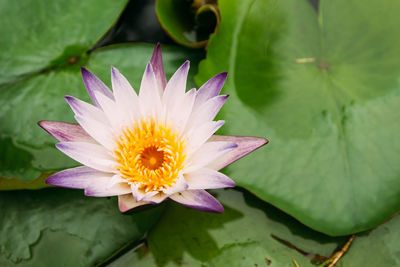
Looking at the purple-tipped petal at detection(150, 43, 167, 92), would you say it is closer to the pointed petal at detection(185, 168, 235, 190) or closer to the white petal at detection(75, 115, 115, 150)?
the white petal at detection(75, 115, 115, 150)

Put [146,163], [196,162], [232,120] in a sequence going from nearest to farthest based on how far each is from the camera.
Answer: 1. [196,162]
2. [146,163]
3. [232,120]

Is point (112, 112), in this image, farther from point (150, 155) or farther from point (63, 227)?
point (63, 227)

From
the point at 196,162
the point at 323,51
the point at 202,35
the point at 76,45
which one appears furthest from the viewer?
the point at 202,35

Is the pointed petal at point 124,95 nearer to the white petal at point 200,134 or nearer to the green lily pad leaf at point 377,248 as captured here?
the white petal at point 200,134

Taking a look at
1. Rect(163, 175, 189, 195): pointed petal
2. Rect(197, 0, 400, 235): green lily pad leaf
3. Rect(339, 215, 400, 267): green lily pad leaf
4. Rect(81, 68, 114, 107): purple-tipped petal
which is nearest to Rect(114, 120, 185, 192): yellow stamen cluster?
Rect(163, 175, 189, 195): pointed petal

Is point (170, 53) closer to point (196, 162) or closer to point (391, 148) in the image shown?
point (196, 162)

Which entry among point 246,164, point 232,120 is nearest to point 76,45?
point 232,120

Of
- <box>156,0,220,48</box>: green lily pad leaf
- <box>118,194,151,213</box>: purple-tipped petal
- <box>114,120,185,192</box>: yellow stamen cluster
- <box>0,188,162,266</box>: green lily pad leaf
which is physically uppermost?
<box>156,0,220,48</box>: green lily pad leaf
